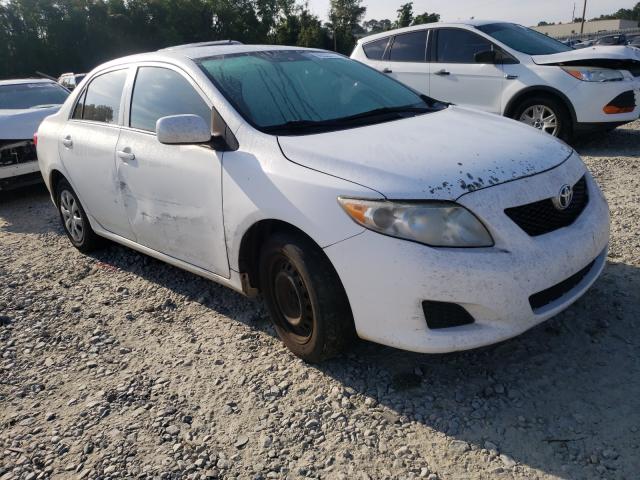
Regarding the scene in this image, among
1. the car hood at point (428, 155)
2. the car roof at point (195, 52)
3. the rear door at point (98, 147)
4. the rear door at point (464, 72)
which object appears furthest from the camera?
the rear door at point (464, 72)

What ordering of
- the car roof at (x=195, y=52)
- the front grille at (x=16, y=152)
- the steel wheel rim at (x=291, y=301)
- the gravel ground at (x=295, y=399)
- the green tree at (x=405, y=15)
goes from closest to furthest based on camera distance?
1. the gravel ground at (x=295, y=399)
2. the steel wheel rim at (x=291, y=301)
3. the car roof at (x=195, y=52)
4. the front grille at (x=16, y=152)
5. the green tree at (x=405, y=15)

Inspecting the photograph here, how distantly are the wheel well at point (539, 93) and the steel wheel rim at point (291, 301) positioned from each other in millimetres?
5114

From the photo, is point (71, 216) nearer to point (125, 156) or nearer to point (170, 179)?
point (125, 156)

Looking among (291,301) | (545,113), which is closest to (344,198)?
(291,301)

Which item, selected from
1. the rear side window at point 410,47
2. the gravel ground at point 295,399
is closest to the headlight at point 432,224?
the gravel ground at point 295,399

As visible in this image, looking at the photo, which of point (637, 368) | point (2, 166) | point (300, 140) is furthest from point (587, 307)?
point (2, 166)

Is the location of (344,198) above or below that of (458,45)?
below

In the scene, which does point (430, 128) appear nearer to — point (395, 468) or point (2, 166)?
point (395, 468)

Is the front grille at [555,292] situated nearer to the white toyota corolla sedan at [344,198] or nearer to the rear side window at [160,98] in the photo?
the white toyota corolla sedan at [344,198]

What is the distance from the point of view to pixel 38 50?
4741 centimetres

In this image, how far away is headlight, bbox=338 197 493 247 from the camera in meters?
2.33

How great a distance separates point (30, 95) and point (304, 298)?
7201 mm

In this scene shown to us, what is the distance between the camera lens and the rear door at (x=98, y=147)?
3908mm

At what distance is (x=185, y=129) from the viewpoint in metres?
2.94
